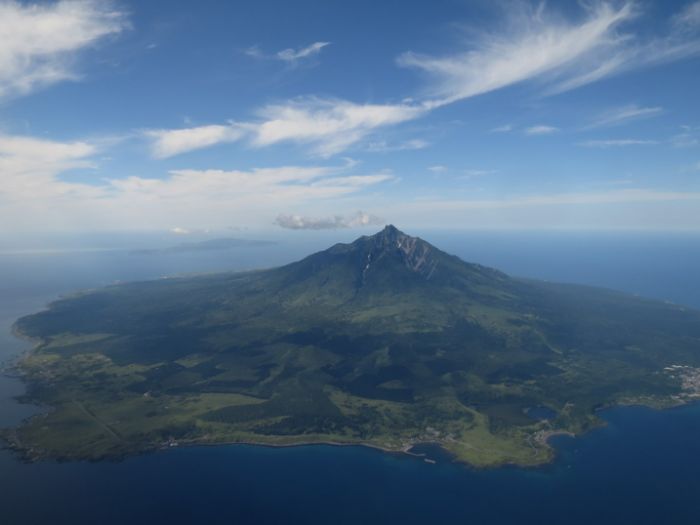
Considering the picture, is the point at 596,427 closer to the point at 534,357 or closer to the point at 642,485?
the point at 642,485

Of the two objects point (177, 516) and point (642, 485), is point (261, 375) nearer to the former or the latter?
point (177, 516)

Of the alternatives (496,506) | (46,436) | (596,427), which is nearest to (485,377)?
(596,427)

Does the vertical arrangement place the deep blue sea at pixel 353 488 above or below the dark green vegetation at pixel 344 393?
below

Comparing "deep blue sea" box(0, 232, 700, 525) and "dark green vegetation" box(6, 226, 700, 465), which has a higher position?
"dark green vegetation" box(6, 226, 700, 465)

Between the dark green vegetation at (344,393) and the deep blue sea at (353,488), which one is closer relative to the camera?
the deep blue sea at (353,488)

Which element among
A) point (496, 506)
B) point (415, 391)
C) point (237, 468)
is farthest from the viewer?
point (415, 391)

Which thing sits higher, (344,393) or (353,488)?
(344,393)

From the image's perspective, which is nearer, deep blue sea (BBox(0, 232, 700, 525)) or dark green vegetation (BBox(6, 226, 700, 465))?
deep blue sea (BBox(0, 232, 700, 525))

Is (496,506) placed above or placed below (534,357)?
below

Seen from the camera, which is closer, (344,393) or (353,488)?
(353,488)

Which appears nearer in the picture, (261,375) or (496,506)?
(496,506)

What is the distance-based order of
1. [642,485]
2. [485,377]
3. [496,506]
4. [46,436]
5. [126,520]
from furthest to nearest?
1. [485,377]
2. [46,436]
3. [642,485]
4. [496,506]
5. [126,520]
